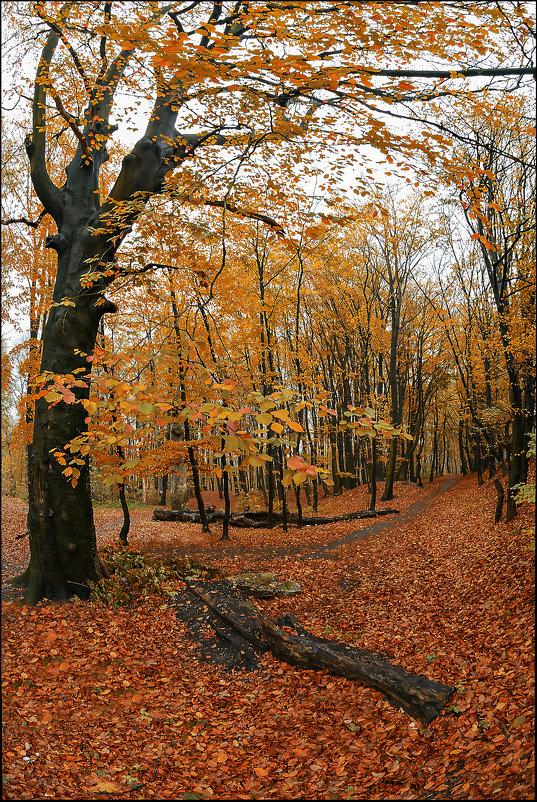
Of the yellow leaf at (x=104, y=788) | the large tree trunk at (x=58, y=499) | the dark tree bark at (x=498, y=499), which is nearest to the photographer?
the yellow leaf at (x=104, y=788)

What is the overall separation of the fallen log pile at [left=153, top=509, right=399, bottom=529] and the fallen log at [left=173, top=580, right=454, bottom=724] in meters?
7.90

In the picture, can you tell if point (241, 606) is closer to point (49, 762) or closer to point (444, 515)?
point (49, 762)

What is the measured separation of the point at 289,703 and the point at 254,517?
11.8 meters

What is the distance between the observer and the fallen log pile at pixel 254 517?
15.3m

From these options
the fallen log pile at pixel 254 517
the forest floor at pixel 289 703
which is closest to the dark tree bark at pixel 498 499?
the forest floor at pixel 289 703

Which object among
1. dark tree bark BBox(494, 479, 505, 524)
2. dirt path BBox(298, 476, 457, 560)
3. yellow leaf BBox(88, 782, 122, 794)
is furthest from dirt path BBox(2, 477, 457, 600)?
yellow leaf BBox(88, 782, 122, 794)

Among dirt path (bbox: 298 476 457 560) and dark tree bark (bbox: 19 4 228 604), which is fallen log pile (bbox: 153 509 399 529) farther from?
dark tree bark (bbox: 19 4 228 604)

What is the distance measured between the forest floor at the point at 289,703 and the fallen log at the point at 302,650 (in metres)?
0.12

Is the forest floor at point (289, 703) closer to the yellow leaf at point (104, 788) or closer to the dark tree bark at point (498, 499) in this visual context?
the yellow leaf at point (104, 788)

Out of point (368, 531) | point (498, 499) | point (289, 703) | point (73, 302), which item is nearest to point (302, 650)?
point (289, 703)

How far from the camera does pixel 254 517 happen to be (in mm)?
16422

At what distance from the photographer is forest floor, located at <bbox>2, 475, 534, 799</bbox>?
3227 mm

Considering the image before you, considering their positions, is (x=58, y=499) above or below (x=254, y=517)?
above

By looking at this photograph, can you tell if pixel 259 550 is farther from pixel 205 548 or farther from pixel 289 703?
pixel 289 703
